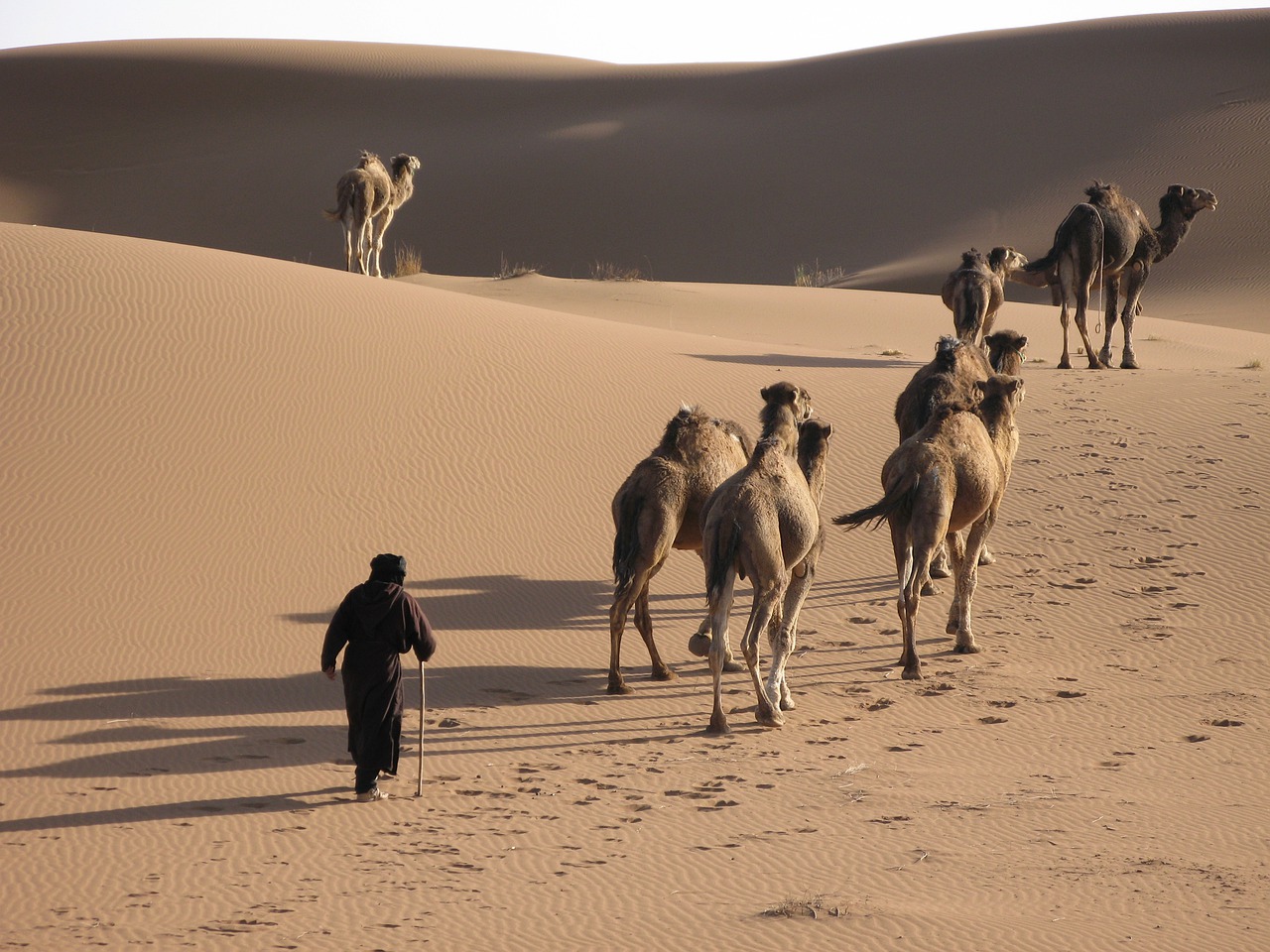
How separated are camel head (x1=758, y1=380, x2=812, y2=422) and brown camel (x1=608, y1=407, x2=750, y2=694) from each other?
44 cm

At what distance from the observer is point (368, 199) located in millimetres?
20984

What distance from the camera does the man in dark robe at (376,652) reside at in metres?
7.57

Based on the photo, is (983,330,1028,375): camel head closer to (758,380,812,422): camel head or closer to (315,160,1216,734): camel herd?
(315,160,1216,734): camel herd

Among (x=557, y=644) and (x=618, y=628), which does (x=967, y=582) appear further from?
(x=557, y=644)

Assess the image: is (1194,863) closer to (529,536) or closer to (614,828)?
(614,828)

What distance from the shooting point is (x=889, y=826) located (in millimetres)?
7020

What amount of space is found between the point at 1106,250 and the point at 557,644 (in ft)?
33.4

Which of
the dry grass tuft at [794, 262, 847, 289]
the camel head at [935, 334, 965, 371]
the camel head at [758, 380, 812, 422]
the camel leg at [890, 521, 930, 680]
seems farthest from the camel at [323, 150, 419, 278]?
the dry grass tuft at [794, 262, 847, 289]

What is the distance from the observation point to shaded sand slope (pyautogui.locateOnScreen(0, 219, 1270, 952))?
618 cm

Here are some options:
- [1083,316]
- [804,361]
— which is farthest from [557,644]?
[1083,316]

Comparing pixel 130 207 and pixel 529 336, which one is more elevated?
pixel 130 207

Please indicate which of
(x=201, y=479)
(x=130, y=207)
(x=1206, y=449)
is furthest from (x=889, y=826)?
(x=130, y=207)

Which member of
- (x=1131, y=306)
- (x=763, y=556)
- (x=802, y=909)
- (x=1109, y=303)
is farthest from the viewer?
(x=1131, y=306)

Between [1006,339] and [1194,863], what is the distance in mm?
7067
